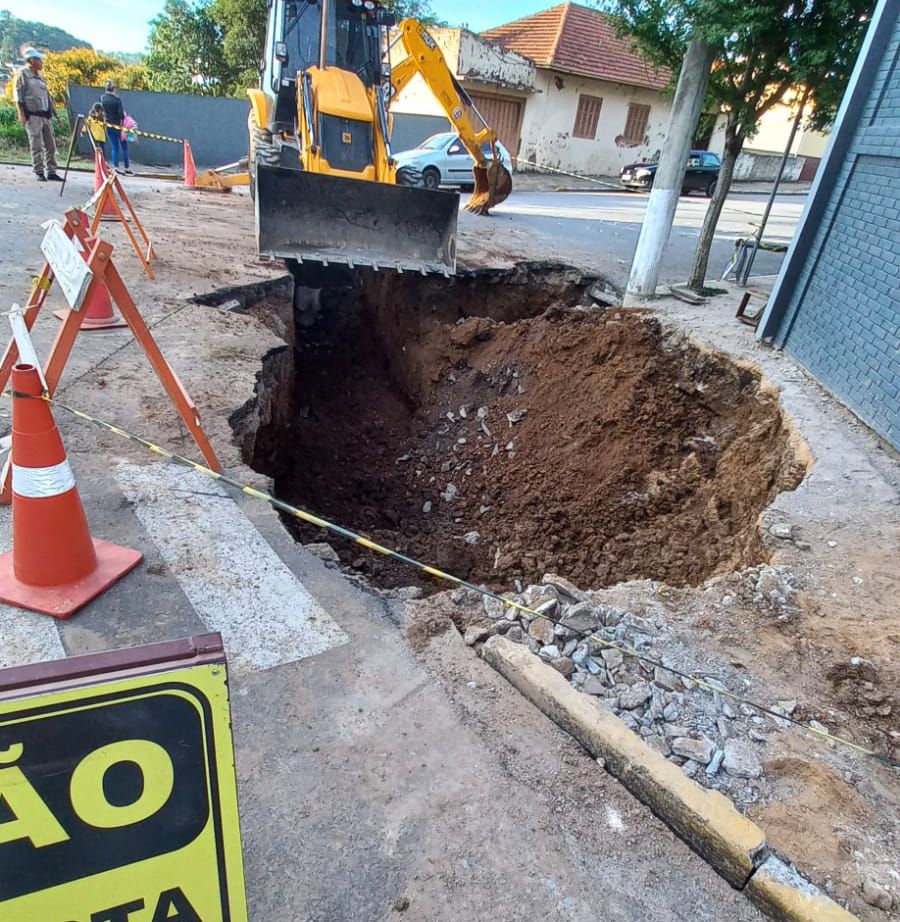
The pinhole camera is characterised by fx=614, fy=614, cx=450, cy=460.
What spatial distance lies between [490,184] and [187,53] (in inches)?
757

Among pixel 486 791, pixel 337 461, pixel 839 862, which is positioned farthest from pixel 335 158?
pixel 839 862

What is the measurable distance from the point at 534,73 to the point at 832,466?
75.0ft

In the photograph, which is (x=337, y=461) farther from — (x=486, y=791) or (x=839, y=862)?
(x=839, y=862)

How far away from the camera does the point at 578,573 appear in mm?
4367

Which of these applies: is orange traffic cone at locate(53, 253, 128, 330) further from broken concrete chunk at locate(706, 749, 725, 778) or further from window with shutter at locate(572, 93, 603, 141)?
window with shutter at locate(572, 93, 603, 141)

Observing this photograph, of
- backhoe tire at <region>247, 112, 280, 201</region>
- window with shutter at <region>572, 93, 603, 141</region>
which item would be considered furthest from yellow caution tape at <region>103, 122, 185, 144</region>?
window with shutter at <region>572, 93, 603, 141</region>

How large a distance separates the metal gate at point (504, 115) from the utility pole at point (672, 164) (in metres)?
16.4

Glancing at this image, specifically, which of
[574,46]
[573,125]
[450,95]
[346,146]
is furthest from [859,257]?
[574,46]

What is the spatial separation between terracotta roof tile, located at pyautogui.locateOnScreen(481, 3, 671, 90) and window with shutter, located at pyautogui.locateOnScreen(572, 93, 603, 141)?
34.4 inches

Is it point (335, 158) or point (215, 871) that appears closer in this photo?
point (215, 871)

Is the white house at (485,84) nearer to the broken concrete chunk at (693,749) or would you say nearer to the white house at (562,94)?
the white house at (562,94)

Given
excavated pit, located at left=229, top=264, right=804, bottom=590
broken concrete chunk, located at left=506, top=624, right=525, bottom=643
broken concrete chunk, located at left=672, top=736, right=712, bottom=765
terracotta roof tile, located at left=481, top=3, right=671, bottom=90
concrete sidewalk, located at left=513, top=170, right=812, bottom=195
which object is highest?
terracotta roof tile, located at left=481, top=3, right=671, bottom=90

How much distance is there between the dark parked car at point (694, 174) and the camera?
838 inches

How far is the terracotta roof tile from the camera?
23.0 meters
